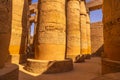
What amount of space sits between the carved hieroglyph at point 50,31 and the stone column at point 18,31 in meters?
2.43

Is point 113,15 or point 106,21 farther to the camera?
point 106,21

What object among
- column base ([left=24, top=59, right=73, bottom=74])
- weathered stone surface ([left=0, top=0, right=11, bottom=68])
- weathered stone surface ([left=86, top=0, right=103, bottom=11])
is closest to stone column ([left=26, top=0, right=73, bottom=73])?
column base ([left=24, top=59, right=73, bottom=74])

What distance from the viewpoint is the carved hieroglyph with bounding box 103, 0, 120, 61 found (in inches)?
195

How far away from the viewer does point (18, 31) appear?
30.3 ft

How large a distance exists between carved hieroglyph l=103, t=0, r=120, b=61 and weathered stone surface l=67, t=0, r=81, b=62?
5611 mm

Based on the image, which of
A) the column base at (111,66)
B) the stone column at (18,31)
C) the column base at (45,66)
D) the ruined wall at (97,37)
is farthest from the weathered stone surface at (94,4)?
the column base at (111,66)

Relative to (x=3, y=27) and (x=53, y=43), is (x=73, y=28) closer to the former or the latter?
(x=53, y=43)

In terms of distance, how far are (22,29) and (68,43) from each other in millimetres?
3946

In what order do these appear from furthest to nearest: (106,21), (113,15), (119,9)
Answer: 1. (106,21)
2. (113,15)
3. (119,9)

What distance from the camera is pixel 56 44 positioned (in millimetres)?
6895

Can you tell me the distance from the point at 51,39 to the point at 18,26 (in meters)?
3.49

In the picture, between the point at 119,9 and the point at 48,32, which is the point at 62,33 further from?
the point at 119,9

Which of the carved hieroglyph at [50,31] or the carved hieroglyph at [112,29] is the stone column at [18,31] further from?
the carved hieroglyph at [112,29]

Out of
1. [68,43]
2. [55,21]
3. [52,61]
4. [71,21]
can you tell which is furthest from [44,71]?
[71,21]
